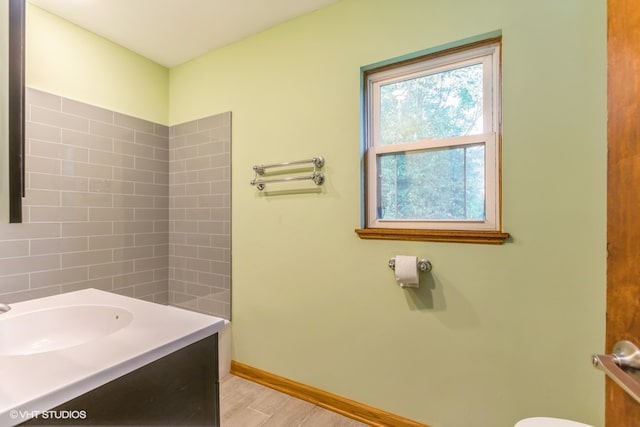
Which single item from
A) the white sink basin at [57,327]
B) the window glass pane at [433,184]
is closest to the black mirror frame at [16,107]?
the white sink basin at [57,327]

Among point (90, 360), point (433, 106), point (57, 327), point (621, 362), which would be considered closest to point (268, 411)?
point (57, 327)

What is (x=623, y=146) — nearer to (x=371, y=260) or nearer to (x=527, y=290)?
(x=527, y=290)

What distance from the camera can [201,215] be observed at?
231 cm

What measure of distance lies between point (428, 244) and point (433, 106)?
28.6 inches

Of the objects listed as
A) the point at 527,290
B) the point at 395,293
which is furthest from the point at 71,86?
the point at 527,290

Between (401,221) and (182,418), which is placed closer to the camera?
(182,418)

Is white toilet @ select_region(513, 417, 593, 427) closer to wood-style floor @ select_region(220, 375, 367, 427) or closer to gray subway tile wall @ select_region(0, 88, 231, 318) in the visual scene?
wood-style floor @ select_region(220, 375, 367, 427)

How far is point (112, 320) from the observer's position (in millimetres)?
1125

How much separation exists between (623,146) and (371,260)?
119 centimetres

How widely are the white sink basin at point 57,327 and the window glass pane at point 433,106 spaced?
1.52 metres

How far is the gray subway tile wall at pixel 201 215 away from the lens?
86.6 inches

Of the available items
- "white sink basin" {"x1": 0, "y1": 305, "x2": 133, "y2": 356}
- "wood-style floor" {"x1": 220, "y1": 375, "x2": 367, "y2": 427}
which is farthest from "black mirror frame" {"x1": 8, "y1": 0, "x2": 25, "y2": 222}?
"wood-style floor" {"x1": 220, "y1": 375, "x2": 367, "y2": 427}

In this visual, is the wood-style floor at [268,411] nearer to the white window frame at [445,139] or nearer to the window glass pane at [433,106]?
the white window frame at [445,139]

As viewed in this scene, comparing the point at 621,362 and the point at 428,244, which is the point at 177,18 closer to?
the point at 428,244
